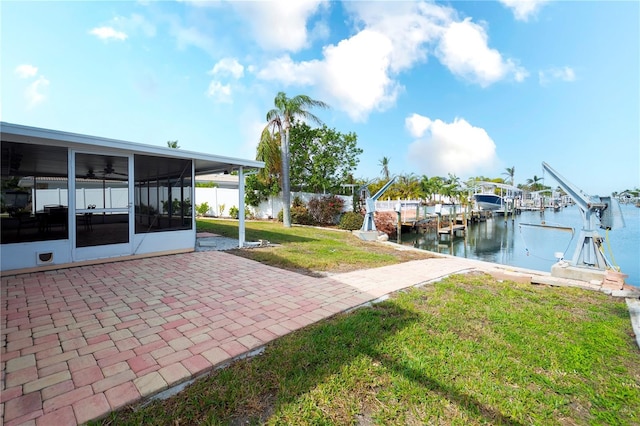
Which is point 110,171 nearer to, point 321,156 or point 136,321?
point 136,321

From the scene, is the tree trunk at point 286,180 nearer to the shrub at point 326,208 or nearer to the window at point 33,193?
the shrub at point 326,208

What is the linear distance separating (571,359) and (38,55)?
11.6m

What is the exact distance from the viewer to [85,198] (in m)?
5.76

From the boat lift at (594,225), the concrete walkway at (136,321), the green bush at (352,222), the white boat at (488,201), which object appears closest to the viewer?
the concrete walkway at (136,321)

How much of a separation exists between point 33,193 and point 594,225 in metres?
11.4

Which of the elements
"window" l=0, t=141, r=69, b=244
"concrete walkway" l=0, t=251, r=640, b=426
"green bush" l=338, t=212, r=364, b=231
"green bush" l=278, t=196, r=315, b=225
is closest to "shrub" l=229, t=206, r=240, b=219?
"green bush" l=278, t=196, r=315, b=225

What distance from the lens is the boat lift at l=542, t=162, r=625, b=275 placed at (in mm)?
5828

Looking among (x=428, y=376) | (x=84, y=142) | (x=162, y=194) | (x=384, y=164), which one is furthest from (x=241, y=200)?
(x=384, y=164)

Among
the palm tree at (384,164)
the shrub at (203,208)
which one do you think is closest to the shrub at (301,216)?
the shrub at (203,208)

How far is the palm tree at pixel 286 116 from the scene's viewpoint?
50.0 ft

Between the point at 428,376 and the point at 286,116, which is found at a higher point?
the point at 286,116

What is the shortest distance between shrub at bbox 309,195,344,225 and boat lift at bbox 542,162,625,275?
1247cm

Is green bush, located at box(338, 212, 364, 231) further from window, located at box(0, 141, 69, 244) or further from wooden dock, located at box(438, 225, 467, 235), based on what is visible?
window, located at box(0, 141, 69, 244)

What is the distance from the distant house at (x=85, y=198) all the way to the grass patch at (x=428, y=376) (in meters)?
5.12
